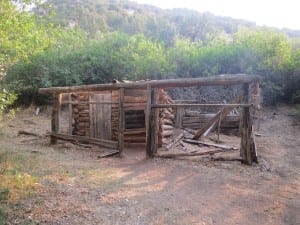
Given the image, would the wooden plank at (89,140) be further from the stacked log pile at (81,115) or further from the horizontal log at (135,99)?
the horizontal log at (135,99)

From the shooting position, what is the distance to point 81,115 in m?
13.1

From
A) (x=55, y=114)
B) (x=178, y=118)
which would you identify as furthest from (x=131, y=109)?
(x=178, y=118)

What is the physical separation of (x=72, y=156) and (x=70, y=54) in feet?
47.3

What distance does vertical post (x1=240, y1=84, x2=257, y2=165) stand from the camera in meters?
7.86

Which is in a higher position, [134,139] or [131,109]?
[131,109]

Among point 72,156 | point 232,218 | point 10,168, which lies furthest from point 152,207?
point 72,156

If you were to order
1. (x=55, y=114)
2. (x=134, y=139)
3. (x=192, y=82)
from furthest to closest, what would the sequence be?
(x=55, y=114) < (x=134, y=139) < (x=192, y=82)

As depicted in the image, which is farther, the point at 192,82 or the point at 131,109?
the point at 131,109

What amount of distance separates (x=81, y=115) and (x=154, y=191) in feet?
24.7

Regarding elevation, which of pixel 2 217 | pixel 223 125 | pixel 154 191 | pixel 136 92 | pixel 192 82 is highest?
pixel 192 82

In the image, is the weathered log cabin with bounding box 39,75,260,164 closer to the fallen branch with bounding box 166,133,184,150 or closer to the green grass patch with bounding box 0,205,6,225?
the fallen branch with bounding box 166,133,184,150

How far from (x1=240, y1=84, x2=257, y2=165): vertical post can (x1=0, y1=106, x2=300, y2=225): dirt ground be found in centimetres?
24

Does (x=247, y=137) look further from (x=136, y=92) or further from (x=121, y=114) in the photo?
(x=136, y=92)

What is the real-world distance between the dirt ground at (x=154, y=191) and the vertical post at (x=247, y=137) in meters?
0.24
